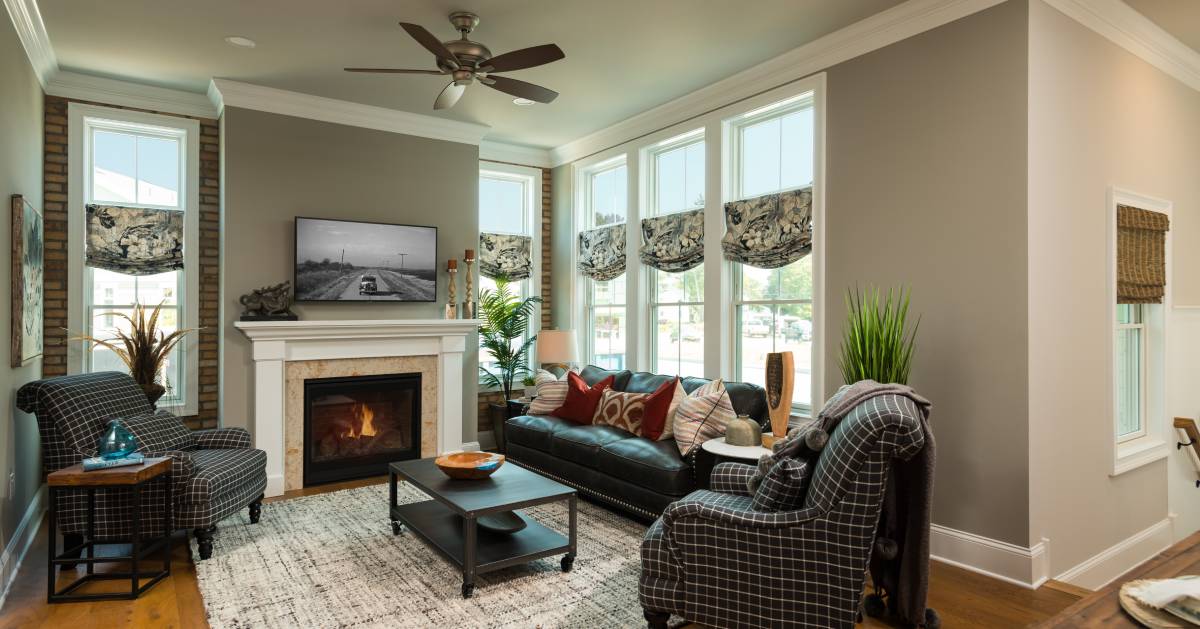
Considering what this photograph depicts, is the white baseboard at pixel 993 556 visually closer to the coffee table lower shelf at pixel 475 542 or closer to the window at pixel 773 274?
the window at pixel 773 274

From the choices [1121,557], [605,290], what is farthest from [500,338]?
[1121,557]

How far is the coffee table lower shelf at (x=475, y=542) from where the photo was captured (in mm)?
2996

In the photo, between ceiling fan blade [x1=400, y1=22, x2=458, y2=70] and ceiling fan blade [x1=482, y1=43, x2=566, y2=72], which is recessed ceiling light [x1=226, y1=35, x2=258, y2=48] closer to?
ceiling fan blade [x1=400, y1=22, x2=458, y2=70]

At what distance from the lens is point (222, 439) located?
4113 mm

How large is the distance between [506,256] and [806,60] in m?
3.33

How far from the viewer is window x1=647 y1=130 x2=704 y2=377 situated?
5.29m

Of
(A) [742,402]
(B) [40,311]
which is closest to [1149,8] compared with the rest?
(A) [742,402]

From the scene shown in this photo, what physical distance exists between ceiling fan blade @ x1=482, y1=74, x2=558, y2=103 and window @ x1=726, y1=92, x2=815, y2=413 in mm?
1591

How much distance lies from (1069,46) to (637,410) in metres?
Result: 3.11

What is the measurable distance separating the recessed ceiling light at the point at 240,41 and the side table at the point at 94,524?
245 cm

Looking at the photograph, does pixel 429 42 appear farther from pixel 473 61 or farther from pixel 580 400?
pixel 580 400

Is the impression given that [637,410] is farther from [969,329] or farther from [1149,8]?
[1149,8]

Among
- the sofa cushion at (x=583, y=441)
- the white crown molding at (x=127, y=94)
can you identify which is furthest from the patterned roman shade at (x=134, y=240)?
the sofa cushion at (x=583, y=441)

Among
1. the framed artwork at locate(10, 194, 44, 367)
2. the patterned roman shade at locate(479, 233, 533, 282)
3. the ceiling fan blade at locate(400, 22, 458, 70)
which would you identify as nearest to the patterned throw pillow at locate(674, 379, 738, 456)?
the ceiling fan blade at locate(400, 22, 458, 70)
